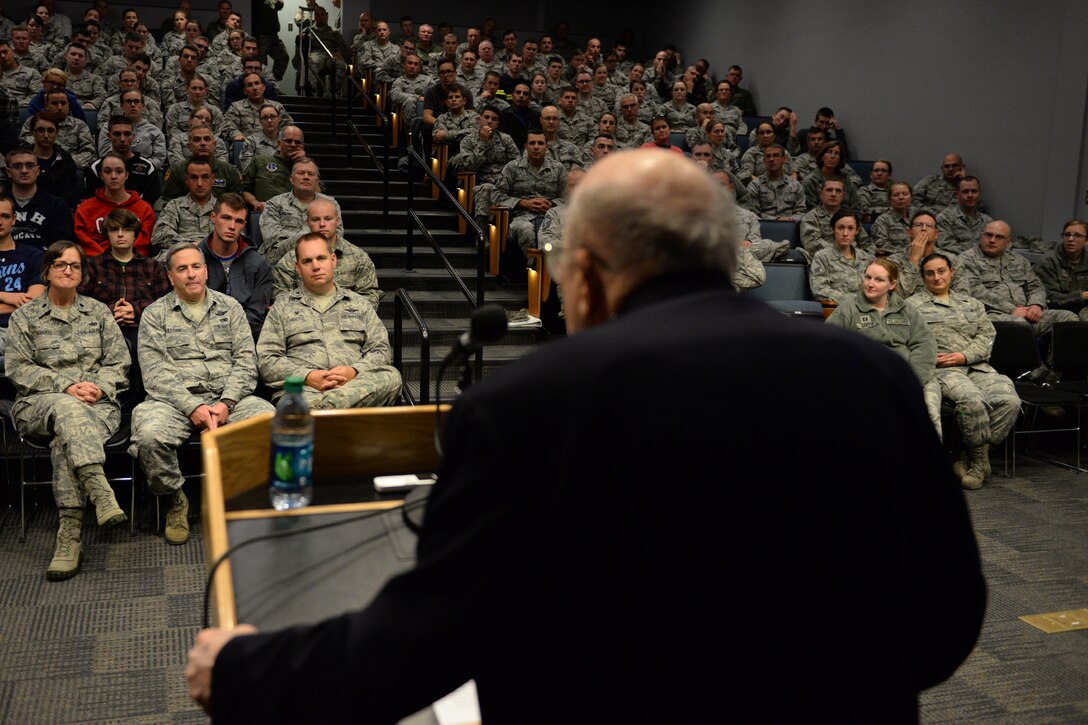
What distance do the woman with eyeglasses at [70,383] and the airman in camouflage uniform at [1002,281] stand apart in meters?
4.85

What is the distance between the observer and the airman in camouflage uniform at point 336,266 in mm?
4871

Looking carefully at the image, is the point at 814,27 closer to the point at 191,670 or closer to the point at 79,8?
the point at 79,8

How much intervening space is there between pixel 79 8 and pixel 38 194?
6903 mm

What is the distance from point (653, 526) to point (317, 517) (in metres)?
0.83

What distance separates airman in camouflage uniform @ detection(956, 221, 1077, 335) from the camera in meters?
5.99


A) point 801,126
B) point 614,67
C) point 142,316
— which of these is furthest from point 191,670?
point 614,67

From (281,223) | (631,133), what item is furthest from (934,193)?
(281,223)

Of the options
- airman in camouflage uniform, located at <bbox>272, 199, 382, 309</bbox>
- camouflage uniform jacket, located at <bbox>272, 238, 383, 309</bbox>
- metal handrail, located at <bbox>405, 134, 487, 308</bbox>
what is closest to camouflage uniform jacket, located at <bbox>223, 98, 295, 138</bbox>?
metal handrail, located at <bbox>405, 134, 487, 308</bbox>

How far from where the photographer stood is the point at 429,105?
27.3ft

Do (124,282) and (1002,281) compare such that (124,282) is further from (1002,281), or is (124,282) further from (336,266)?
(1002,281)

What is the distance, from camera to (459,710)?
4.01 feet

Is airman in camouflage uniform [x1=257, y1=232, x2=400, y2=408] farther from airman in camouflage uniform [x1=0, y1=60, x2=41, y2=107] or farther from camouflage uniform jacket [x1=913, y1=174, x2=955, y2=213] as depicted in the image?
camouflage uniform jacket [x1=913, y1=174, x2=955, y2=213]

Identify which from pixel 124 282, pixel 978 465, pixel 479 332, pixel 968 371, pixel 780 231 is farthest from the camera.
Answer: pixel 780 231

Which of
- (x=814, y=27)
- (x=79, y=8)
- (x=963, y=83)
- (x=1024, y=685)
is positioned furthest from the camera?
(x=79, y=8)
